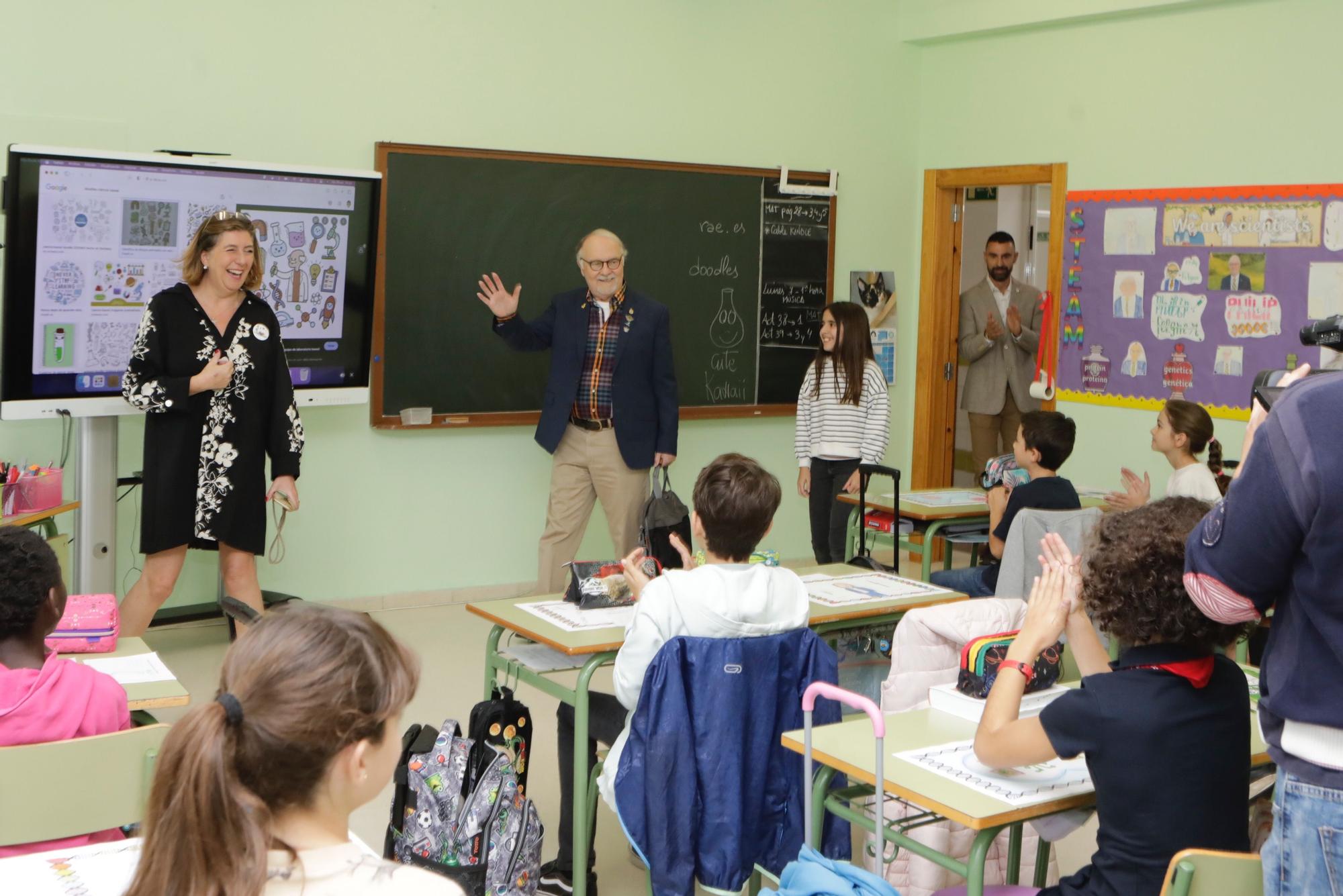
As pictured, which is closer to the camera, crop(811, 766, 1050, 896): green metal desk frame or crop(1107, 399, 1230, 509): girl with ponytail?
crop(811, 766, 1050, 896): green metal desk frame

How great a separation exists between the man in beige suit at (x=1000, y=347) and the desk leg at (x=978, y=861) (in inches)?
206

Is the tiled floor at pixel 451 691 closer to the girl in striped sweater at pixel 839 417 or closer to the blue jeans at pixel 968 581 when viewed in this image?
the blue jeans at pixel 968 581

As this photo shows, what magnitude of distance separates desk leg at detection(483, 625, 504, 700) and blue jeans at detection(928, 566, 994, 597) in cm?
187

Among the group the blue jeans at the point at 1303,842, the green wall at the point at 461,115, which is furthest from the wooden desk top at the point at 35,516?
the blue jeans at the point at 1303,842

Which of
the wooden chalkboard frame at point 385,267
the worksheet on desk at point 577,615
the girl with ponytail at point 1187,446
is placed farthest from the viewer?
the wooden chalkboard frame at point 385,267

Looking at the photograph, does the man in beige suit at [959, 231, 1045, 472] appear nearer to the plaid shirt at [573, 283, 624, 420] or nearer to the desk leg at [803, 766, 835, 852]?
the plaid shirt at [573, 283, 624, 420]

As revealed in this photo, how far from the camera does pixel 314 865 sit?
1.40m

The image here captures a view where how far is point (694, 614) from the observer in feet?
9.26

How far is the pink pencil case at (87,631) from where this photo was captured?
2.99 meters

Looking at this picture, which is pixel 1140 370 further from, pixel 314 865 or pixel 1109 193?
pixel 314 865

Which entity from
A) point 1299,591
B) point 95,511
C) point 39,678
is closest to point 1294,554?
point 1299,591

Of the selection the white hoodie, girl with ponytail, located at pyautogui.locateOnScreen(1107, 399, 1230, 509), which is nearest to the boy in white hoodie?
the white hoodie

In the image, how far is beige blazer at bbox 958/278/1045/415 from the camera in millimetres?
7176

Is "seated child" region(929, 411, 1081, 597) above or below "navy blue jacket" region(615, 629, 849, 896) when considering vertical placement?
above
